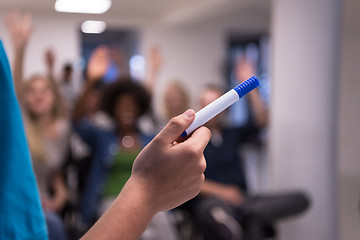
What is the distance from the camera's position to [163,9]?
→ 11.8ft

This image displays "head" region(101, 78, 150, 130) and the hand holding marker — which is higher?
the hand holding marker

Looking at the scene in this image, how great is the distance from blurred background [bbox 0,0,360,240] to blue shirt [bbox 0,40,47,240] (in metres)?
0.14

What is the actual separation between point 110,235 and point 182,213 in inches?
70.4

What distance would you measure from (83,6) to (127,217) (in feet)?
8.45

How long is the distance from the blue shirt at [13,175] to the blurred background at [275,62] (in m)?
0.14

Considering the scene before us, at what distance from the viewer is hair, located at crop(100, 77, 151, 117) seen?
7.56ft

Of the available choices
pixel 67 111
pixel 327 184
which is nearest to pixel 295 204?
pixel 327 184

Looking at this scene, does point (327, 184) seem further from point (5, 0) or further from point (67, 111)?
point (5, 0)

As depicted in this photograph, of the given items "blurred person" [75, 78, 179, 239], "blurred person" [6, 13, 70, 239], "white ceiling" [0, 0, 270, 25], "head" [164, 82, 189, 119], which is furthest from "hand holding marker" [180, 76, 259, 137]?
"white ceiling" [0, 0, 270, 25]

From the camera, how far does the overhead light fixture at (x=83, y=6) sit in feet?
8.42

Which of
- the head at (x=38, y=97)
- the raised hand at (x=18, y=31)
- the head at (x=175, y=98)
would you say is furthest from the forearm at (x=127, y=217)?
the head at (x=175, y=98)

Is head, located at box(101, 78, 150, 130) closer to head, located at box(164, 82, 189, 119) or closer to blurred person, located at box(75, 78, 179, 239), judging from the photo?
blurred person, located at box(75, 78, 179, 239)

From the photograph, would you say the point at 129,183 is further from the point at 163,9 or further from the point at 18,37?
the point at 163,9

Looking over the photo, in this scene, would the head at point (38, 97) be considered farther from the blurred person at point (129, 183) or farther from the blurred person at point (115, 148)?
the blurred person at point (129, 183)
